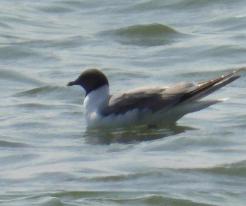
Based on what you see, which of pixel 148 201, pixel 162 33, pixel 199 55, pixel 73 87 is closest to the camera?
pixel 148 201

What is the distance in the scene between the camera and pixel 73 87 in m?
18.2

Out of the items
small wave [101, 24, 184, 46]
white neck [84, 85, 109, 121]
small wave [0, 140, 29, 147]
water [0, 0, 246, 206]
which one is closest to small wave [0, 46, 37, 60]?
water [0, 0, 246, 206]

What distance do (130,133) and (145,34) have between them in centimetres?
578

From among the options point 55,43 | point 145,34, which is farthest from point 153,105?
point 145,34

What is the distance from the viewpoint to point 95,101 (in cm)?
1577

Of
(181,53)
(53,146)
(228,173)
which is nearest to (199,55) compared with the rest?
(181,53)

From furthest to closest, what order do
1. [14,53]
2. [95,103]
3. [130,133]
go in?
[14,53], [95,103], [130,133]

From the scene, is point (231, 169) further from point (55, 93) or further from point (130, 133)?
point (55, 93)

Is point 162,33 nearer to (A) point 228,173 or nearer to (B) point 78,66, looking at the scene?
(B) point 78,66

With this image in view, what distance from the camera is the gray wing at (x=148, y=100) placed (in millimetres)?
15367

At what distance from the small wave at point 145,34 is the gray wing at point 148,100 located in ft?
17.5

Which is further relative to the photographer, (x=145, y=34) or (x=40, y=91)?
(x=145, y=34)

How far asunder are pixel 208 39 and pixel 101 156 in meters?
7.01

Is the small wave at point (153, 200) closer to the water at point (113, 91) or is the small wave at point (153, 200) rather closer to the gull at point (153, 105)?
the water at point (113, 91)
